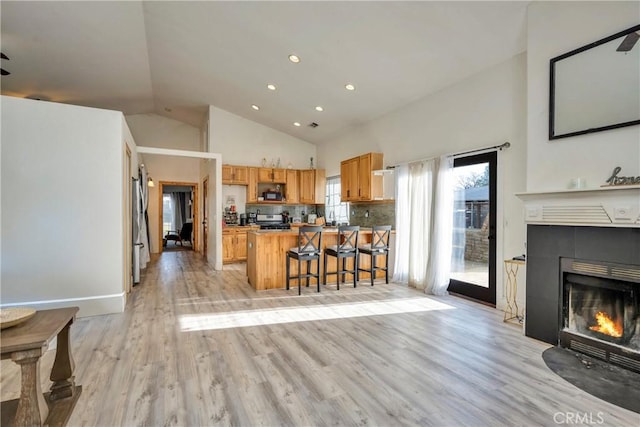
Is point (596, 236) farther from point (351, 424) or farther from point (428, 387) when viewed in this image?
point (351, 424)

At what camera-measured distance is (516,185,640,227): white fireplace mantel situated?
2.31 metres

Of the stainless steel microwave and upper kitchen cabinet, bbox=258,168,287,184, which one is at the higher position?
upper kitchen cabinet, bbox=258,168,287,184

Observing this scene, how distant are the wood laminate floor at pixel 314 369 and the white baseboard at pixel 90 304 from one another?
183 mm

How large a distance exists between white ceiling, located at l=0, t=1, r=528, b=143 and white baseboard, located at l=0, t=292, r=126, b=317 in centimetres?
342

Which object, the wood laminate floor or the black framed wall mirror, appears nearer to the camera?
the wood laminate floor

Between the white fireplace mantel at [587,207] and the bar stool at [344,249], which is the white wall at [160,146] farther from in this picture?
the white fireplace mantel at [587,207]

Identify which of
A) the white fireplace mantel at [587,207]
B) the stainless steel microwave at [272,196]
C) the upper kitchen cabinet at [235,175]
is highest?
the upper kitchen cabinet at [235,175]

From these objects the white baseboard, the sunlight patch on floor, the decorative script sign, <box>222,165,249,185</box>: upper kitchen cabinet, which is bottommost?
the sunlight patch on floor

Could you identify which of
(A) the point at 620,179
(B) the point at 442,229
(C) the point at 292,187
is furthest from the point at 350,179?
(A) the point at 620,179

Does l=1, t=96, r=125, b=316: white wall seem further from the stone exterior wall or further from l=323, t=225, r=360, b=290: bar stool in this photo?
the stone exterior wall

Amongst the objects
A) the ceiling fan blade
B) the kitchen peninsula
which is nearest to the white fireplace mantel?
the ceiling fan blade

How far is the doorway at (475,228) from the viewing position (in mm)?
3912

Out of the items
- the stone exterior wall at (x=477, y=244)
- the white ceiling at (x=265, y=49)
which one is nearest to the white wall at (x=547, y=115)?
the white ceiling at (x=265, y=49)

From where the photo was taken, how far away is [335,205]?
7.61 meters
